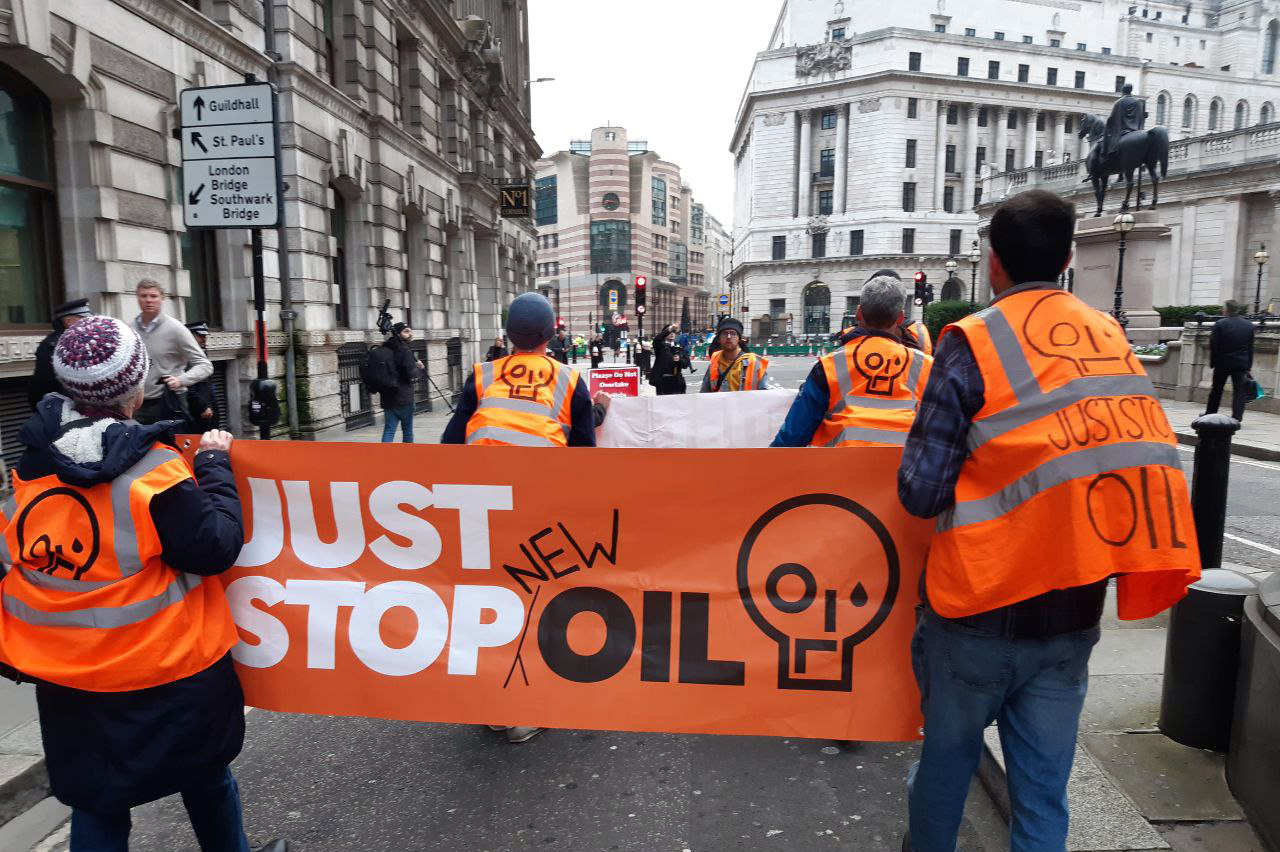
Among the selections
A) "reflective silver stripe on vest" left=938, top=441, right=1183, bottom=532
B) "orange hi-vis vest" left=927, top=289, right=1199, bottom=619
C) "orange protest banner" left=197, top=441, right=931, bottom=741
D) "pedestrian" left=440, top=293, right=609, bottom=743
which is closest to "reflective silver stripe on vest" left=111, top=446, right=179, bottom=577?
"orange protest banner" left=197, top=441, right=931, bottom=741

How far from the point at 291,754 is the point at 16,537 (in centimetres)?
212

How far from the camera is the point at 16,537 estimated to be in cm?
218

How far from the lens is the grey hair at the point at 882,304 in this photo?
3.89 metres

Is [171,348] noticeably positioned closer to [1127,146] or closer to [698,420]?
[698,420]

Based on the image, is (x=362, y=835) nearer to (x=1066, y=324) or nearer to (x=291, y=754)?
(x=291, y=754)

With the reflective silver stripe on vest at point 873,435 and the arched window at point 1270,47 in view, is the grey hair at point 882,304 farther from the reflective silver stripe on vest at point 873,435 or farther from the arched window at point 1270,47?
the arched window at point 1270,47

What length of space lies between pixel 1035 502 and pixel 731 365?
5.24 m

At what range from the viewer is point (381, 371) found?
11.0m

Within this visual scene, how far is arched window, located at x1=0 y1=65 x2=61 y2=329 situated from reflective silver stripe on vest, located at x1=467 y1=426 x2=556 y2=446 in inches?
293

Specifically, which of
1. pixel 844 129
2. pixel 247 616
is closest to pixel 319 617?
pixel 247 616

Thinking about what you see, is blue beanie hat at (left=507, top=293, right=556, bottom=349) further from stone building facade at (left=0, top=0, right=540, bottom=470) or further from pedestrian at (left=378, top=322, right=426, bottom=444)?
pedestrian at (left=378, top=322, right=426, bottom=444)

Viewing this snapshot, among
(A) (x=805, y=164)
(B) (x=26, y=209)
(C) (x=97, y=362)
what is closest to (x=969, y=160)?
(A) (x=805, y=164)

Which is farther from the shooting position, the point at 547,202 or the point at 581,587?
the point at 547,202

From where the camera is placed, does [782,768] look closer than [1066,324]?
No
